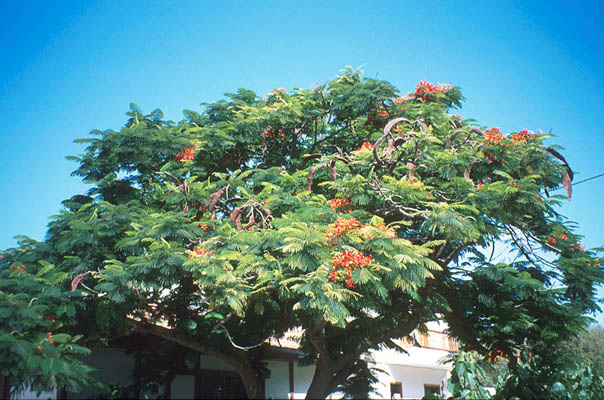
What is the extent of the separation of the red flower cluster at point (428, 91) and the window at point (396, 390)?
12659 millimetres

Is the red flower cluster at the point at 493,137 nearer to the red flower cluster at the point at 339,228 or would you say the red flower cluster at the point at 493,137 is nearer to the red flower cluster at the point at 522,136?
the red flower cluster at the point at 522,136

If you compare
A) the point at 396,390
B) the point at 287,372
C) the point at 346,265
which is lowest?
the point at 396,390

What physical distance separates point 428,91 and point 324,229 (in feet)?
18.0

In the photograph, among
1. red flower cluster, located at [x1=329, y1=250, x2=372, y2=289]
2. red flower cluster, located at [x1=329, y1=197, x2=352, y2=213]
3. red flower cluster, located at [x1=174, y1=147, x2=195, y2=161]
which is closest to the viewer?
red flower cluster, located at [x1=329, y1=250, x2=372, y2=289]

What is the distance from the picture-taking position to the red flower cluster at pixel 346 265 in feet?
22.7

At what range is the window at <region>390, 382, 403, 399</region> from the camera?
64.9 ft

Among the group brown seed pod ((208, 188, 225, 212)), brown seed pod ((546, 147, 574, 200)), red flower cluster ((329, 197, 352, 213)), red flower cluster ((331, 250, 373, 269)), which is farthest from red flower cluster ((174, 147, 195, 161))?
brown seed pod ((546, 147, 574, 200))

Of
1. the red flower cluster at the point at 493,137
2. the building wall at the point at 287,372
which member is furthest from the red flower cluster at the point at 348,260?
the building wall at the point at 287,372

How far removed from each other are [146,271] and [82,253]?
1.88m

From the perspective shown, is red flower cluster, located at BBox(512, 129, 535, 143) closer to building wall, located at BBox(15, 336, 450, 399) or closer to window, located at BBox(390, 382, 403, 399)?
building wall, located at BBox(15, 336, 450, 399)

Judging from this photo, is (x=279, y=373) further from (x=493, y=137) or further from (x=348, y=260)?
(x=493, y=137)

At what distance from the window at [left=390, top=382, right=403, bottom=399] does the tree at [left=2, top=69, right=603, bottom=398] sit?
9.69 metres

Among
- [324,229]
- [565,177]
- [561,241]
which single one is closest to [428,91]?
[565,177]

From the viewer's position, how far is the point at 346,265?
694cm
